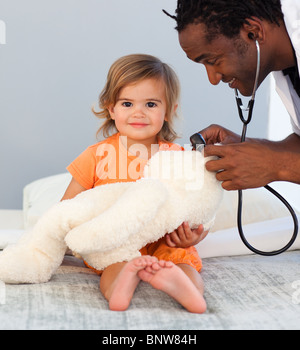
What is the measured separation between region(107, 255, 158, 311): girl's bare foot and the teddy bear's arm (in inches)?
3.3

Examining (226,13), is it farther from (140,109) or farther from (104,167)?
(104,167)

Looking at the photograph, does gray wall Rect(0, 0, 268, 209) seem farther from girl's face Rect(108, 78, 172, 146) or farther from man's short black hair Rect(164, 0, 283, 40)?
man's short black hair Rect(164, 0, 283, 40)

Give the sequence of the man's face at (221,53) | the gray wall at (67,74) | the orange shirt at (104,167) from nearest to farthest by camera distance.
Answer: the man's face at (221,53) → the orange shirt at (104,167) → the gray wall at (67,74)

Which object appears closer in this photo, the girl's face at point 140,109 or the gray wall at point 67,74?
the girl's face at point 140,109

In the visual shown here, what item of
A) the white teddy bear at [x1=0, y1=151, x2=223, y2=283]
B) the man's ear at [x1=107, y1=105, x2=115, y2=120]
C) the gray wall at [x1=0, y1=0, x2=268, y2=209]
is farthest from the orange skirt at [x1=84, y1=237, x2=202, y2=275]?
the gray wall at [x1=0, y1=0, x2=268, y2=209]

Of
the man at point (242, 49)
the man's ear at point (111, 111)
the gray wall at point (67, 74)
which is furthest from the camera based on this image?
the gray wall at point (67, 74)

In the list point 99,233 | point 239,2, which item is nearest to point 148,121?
point 239,2

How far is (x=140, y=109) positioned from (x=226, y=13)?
438 mm

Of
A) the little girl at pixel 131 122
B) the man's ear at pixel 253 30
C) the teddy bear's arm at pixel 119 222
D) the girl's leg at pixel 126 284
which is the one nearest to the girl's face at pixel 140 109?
the little girl at pixel 131 122

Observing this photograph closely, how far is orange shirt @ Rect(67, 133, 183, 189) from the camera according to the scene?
158 cm

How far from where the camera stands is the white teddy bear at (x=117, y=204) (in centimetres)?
119

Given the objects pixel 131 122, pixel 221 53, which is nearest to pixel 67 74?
pixel 131 122

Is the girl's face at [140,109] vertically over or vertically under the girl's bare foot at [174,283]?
over

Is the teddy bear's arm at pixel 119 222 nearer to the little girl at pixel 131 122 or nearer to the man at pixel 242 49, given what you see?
the man at pixel 242 49
